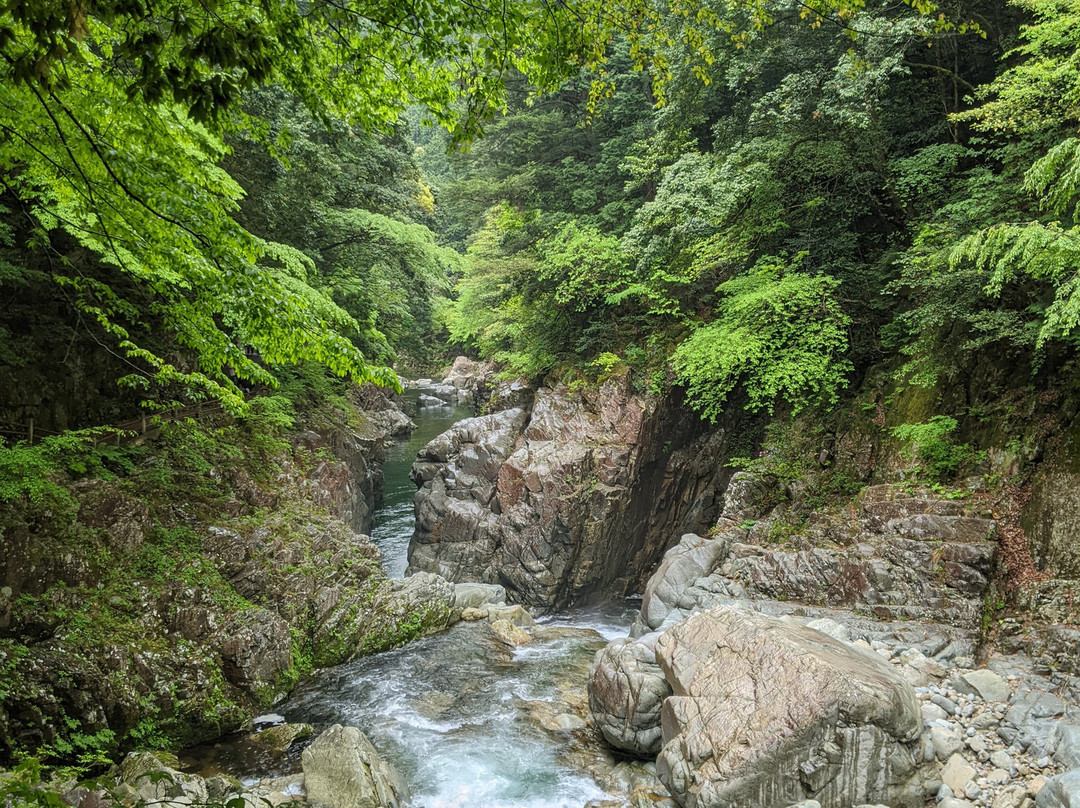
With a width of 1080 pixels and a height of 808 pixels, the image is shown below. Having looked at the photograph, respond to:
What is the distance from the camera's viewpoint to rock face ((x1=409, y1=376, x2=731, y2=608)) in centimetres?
1470

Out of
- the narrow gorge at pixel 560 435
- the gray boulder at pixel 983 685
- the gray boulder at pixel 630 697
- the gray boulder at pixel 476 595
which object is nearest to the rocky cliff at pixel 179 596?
the narrow gorge at pixel 560 435

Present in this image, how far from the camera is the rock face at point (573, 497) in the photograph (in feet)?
48.2

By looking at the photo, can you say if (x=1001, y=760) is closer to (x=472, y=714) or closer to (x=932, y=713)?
(x=932, y=713)

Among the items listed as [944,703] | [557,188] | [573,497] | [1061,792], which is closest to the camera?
[1061,792]

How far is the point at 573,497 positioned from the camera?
14648 millimetres

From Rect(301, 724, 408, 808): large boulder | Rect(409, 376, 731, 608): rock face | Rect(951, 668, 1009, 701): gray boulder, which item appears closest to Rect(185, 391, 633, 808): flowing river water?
Rect(301, 724, 408, 808): large boulder

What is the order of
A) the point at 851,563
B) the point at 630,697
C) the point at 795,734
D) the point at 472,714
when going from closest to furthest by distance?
1. the point at 795,734
2. the point at 630,697
3. the point at 472,714
4. the point at 851,563

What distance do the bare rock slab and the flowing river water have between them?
1473 millimetres

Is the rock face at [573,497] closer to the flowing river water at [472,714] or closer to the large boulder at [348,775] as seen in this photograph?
the flowing river water at [472,714]

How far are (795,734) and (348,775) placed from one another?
16.4 feet

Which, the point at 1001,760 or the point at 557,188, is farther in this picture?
the point at 557,188

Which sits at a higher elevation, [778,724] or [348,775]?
[778,724]

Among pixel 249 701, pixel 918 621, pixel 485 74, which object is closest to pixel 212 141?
pixel 485 74

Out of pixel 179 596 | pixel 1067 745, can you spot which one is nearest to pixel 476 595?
pixel 179 596
